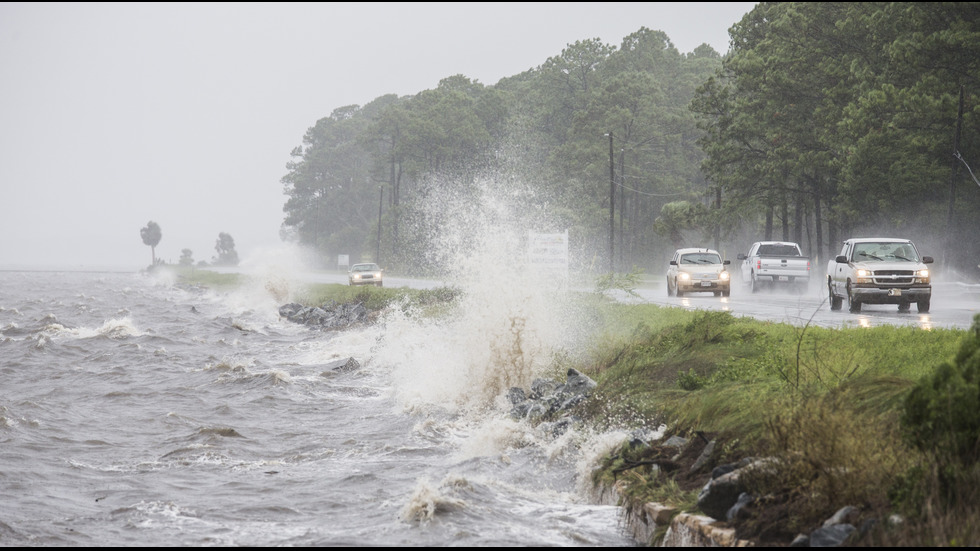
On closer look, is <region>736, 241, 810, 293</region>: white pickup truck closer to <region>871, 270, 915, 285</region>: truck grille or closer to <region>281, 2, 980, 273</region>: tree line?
<region>281, 2, 980, 273</region>: tree line

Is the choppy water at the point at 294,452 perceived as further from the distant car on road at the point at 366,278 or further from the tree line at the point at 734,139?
the distant car on road at the point at 366,278

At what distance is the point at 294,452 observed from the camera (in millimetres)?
12719

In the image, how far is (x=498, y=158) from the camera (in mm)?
101375

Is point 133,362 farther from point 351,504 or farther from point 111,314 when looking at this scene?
point 111,314

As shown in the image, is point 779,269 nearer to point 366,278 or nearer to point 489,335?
point 489,335

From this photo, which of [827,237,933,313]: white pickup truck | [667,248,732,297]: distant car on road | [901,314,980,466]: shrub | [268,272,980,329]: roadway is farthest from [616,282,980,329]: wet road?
[901,314,980,466]: shrub

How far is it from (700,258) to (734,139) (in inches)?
851

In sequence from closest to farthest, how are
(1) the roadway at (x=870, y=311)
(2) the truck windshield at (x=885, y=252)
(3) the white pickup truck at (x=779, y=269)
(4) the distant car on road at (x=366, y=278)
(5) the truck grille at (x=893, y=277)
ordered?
(1) the roadway at (x=870, y=311) < (5) the truck grille at (x=893, y=277) < (2) the truck windshield at (x=885, y=252) < (3) the white pickup truck at (x=779, y=269) < (4) the distant car on road at (x=366, y=278)

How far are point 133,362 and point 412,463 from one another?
49.7ft

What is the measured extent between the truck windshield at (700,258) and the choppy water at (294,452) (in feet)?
44.3

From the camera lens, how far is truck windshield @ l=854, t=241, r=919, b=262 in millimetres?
23266

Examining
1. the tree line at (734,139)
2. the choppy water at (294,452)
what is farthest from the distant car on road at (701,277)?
the choppy water at (294,452)

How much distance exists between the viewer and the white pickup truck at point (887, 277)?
73.4 ft

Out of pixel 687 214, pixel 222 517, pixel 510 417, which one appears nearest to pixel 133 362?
pixel 510 417
